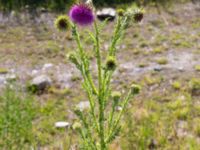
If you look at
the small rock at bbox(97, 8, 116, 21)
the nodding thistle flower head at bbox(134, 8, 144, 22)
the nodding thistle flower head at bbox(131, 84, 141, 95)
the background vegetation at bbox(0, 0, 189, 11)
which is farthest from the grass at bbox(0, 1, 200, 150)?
the nodding thistle flower head at bbox(134, 8, 144, 22)

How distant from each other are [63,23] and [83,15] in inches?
8.8

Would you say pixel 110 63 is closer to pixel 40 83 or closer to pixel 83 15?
pixel 83 15

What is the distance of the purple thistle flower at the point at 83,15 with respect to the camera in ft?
9.03

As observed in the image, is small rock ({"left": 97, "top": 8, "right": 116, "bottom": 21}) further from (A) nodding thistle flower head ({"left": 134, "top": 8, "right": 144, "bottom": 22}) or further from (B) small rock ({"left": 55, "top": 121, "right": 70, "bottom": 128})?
(A) nodding thistle flower head ({"left": 134, "top": 8, "right": 144, "bottom": 22})

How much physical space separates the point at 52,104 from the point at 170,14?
18.7ft

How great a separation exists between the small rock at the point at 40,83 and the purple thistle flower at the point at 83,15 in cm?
477

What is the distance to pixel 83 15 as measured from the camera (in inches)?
109

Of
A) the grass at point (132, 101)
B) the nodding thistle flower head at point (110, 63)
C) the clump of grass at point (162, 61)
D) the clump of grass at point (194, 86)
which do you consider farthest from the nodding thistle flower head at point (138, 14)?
the clump of grass at point (162, 61)

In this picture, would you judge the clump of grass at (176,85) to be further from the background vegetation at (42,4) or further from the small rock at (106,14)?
the background vegetation at (42,4)

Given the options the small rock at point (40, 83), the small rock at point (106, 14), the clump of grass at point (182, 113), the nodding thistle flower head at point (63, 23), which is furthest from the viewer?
the small rock at point (106, 14)

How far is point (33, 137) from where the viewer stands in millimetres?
5695

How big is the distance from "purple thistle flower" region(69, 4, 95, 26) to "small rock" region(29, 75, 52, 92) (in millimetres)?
4770

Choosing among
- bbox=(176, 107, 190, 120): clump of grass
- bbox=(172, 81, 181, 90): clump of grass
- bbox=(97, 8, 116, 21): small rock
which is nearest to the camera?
bbox=(176, 107, 190, 120): clump of grass

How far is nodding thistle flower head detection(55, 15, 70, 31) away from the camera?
292 cm
